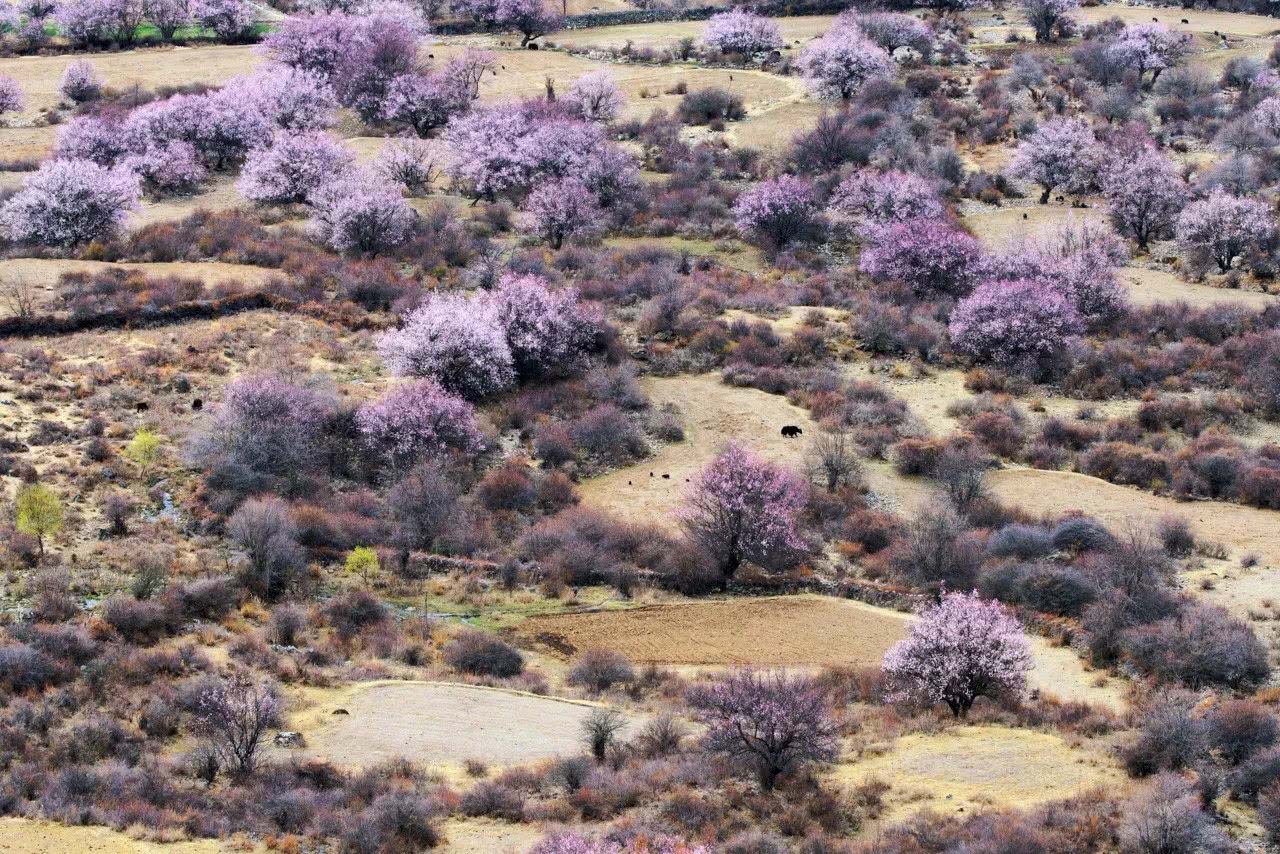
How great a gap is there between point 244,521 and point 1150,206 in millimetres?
46493

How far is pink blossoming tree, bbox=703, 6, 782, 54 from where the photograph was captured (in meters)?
100

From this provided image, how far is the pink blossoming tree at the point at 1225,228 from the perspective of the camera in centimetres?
7056

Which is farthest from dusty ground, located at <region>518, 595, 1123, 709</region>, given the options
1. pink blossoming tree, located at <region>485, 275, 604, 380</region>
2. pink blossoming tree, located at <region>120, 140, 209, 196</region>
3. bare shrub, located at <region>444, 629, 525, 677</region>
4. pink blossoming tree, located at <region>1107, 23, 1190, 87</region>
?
pink blossoming tree, located at <region>1107, 23, 1190, 87</region>

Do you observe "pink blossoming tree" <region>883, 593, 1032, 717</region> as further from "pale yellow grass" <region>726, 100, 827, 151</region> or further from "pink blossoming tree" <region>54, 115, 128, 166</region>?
"pink blossoming tree" <region>54, 115, 128, 166</region>

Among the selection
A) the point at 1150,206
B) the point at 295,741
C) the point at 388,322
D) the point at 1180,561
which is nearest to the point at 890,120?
Answer: the point at 1150,206

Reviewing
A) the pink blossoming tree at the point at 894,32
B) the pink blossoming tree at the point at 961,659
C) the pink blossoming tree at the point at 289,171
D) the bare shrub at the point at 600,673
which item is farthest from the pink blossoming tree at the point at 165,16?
the pink blossoming tree at the point at 961,659

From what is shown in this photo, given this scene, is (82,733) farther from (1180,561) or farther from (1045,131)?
(1045,131)

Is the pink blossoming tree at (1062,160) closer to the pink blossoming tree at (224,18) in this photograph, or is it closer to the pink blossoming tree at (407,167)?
the pink blossoming tree at (407,167)

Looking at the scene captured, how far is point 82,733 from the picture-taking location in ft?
110

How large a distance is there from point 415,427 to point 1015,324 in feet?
73.7

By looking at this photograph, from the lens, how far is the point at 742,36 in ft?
330

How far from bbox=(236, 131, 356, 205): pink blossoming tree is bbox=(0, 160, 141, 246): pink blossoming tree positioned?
23.9ft

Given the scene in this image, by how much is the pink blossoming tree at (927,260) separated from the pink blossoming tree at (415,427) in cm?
2372

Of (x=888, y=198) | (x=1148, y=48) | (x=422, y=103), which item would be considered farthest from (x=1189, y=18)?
(x=422, y=103)
